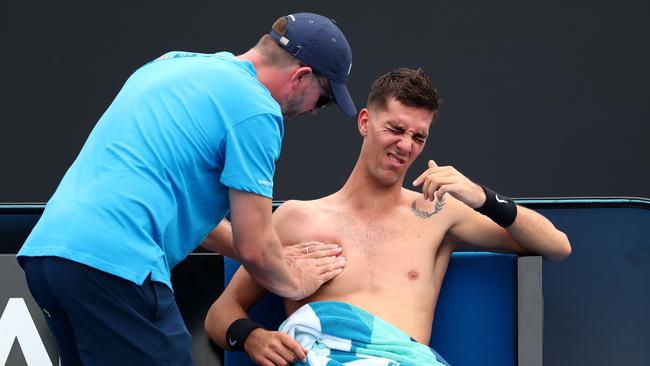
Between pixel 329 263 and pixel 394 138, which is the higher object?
pixel 394 138

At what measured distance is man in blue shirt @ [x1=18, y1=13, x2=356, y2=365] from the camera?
2.68 m

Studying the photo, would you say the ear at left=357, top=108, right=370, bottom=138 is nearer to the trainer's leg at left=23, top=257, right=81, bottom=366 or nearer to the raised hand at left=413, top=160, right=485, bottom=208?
the raised hand at left=413, top=160, right=485, bottom=208

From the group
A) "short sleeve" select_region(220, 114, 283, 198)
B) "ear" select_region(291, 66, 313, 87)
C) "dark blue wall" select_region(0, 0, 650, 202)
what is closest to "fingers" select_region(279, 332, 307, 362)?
"short sleeve" select_region(220, 114, 283, 198)

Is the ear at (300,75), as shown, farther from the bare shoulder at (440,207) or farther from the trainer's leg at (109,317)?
the bare shoulder at (440,207)

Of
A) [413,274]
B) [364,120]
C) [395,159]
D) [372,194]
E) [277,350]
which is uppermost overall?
[364,120]

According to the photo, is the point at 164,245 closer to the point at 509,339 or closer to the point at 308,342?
the point at 308,342

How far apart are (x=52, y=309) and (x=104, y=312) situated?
133mm

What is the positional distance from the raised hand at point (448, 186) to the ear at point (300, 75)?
1.52 feet

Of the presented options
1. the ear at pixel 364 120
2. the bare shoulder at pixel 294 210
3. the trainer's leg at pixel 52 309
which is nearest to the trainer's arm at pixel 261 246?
the bare shoulder at pixel 294 210

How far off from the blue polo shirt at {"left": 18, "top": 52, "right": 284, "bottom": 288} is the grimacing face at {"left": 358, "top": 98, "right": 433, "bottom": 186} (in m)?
0.74

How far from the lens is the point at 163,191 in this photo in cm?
Result: 277

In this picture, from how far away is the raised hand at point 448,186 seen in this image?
3.28m

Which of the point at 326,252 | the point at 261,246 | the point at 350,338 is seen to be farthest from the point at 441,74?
the point at 261,246

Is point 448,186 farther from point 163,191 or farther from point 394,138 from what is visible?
point 163,191
